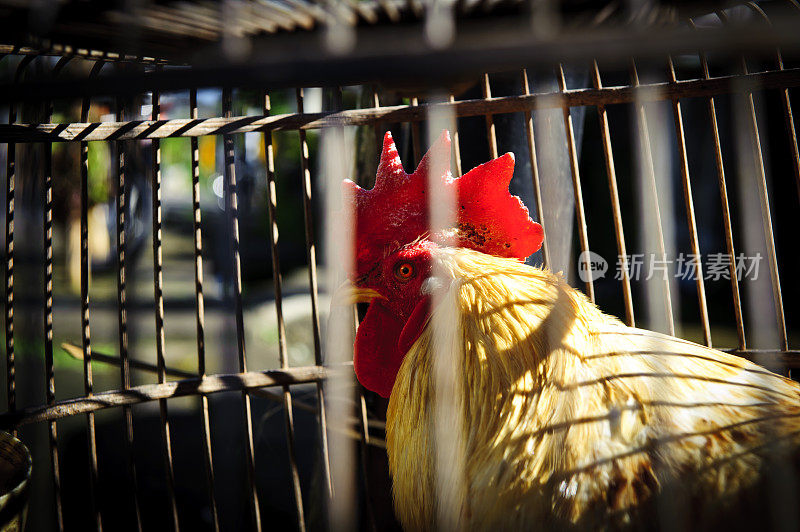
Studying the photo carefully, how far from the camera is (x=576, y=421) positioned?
1.18m

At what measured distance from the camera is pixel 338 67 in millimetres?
496

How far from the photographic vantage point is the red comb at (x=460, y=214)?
1.53 metres

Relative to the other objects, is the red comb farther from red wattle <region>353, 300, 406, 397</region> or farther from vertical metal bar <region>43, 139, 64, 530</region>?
vertical metal bar <region>43, 139, 64, 530</region>

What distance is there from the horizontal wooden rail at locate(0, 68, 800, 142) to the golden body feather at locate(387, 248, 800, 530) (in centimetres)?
79

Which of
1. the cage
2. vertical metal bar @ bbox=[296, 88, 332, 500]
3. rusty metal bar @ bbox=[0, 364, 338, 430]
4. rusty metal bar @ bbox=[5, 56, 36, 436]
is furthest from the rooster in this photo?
rusty metal bar @ bbox=[5, 56, 36, 436]

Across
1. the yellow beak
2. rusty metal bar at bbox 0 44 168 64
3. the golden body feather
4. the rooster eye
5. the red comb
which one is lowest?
the golden body feather

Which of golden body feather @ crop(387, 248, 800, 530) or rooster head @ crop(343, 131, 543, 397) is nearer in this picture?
golden body feather @ crop(387, 248, 800, 530)

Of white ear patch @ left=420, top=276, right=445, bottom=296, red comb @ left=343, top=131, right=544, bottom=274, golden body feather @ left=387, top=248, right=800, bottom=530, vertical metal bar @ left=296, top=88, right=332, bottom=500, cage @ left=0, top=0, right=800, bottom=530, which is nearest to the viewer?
cage @ left=0, top=0, right=800, bottom=530

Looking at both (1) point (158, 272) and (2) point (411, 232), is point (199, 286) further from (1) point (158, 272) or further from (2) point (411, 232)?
(2) point (411, 232)

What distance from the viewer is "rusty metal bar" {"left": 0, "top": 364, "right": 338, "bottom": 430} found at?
189 centimetres

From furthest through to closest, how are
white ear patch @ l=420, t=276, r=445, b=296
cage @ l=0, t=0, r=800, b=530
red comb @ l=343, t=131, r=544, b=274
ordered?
1. red comb @ l=343, t=131, r=544, b=274
2. white ear patch @ l=420, t=276, r=445, b=296
3. cage @ l=0, t=0, r=800, b=530

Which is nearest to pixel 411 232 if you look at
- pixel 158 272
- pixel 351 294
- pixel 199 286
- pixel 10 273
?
pixel 351 294

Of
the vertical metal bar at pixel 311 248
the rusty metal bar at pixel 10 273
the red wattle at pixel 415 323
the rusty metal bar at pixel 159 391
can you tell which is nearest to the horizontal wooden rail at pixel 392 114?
the vertical metal bar at pixel 311 248

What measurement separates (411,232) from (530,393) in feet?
1.98
